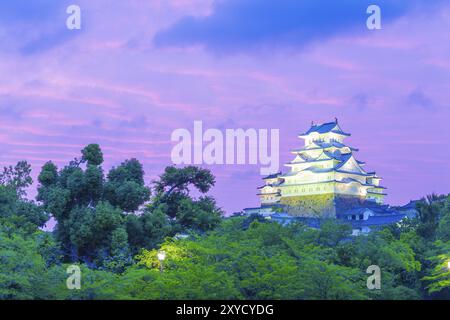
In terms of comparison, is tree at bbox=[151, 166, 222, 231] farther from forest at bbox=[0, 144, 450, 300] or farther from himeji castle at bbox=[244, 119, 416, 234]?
himeji castle at bbox=[244, 119, 416, 234]

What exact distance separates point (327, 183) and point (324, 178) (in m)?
0.65

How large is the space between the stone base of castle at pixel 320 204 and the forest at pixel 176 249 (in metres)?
34.5

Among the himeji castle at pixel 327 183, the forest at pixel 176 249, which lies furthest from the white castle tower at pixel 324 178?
the forest at pixel 176 249

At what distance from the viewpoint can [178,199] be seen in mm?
35781

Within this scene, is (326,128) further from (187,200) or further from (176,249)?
(176,249)

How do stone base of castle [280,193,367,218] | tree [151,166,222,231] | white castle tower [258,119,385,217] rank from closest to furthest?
tree [151,166,222,231] < stone base of castle [280,193,367,218] < white castle tower [258,119,385,217]

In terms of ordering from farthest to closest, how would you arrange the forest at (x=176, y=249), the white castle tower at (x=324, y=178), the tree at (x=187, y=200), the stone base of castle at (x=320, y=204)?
the white castle tower at (x=324, y=178) → the stone base of castle at (x=320, y=204) → the tree at (x=187, y=200) → the forest at (x=176, y=249)

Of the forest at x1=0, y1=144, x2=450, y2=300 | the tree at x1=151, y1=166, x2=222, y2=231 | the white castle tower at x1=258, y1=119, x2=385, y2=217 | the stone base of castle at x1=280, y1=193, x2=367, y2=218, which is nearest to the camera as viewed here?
the forest at x1=0, y1=144, x2=450, y2=300

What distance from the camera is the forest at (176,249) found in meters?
21.8

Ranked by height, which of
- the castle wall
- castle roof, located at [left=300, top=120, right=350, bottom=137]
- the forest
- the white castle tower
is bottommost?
the forest

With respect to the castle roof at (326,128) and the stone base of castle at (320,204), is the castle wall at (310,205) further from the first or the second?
the castle roof at (326,128)

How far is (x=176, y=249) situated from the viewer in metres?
27.0

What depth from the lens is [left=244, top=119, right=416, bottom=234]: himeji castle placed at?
7575 centimetres

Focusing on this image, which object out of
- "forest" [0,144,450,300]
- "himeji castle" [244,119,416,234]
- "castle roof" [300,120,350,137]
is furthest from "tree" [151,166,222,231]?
"castle roof" [300,120,350,137]
